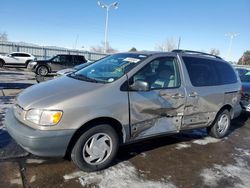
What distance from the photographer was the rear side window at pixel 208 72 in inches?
181

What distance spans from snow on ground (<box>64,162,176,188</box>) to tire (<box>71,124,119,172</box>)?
4.4 inches

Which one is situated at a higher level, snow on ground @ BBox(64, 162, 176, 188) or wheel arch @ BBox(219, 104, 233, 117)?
wheel arch @ BBox(219, 104, 233, 117)

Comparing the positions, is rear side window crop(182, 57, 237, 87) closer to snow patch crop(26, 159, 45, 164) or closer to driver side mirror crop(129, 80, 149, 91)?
driver side mirror crop(129, 80, 149, 91)

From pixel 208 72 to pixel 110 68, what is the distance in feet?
6.81

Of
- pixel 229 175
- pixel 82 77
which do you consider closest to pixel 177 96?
pixel 229 175

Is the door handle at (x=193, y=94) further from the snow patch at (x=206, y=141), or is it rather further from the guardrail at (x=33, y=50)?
the guardrail at (x=33, y=50)

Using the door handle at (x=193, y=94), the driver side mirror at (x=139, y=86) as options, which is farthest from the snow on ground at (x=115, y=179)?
the door handle at (x=193, y=94)

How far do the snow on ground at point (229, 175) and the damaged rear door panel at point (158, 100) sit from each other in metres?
0.90

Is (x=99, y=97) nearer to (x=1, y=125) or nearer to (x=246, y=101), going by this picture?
(x=1, y=125)

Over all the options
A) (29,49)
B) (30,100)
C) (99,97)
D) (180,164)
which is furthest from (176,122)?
(29,49)

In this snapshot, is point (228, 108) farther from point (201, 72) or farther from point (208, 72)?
point (201, 72)

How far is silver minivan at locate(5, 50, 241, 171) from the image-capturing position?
3131 mm

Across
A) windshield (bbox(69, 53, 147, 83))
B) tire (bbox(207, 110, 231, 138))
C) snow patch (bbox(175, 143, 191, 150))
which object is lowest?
snow patch (bbox(175, 143, 191, 150))

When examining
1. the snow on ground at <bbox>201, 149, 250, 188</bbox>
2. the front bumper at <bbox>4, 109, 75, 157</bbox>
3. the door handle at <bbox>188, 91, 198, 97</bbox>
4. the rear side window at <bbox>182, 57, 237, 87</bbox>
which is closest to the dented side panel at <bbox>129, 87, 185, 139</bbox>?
the door handle at <bbox>188, 91, 198, 97</bbox>
